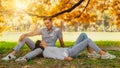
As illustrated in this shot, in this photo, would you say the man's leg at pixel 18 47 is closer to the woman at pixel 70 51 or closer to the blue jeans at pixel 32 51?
the blue jeans at pixel 32 51

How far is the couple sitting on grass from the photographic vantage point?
8.91 m

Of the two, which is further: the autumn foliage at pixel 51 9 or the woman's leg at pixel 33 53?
the autumn foliage at pixel 51 9

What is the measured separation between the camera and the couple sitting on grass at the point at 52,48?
29.2 feet

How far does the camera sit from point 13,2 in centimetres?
1631

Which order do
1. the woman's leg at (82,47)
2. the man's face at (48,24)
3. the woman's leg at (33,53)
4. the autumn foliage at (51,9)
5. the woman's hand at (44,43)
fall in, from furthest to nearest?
the autumn foliage at (51,9), the woman's hand at (44,43), the man's face at (48,24), the woman's leg at (33,53), the woman's leg at (82,47)

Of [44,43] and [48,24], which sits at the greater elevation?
[48,24]

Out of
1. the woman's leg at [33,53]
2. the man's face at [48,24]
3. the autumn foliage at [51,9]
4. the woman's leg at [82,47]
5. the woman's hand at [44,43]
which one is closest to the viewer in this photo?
the woman's leg at [82,47]

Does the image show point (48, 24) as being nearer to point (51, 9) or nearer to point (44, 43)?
point (44, 43)

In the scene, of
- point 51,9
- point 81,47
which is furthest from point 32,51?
point 51,9

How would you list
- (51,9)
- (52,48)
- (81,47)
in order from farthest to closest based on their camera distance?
(51,9), (52,48), (81,47)

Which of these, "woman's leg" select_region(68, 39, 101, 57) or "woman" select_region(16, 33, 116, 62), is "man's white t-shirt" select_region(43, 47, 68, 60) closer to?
"woman" select_region(16, 33, 116, 62)

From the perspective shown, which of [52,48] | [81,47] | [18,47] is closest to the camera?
[81,47]

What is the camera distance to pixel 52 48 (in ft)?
29.8

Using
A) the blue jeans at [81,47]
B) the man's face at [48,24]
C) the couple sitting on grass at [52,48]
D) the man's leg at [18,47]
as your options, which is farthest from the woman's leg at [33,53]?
the blue jeans at [81,47]
